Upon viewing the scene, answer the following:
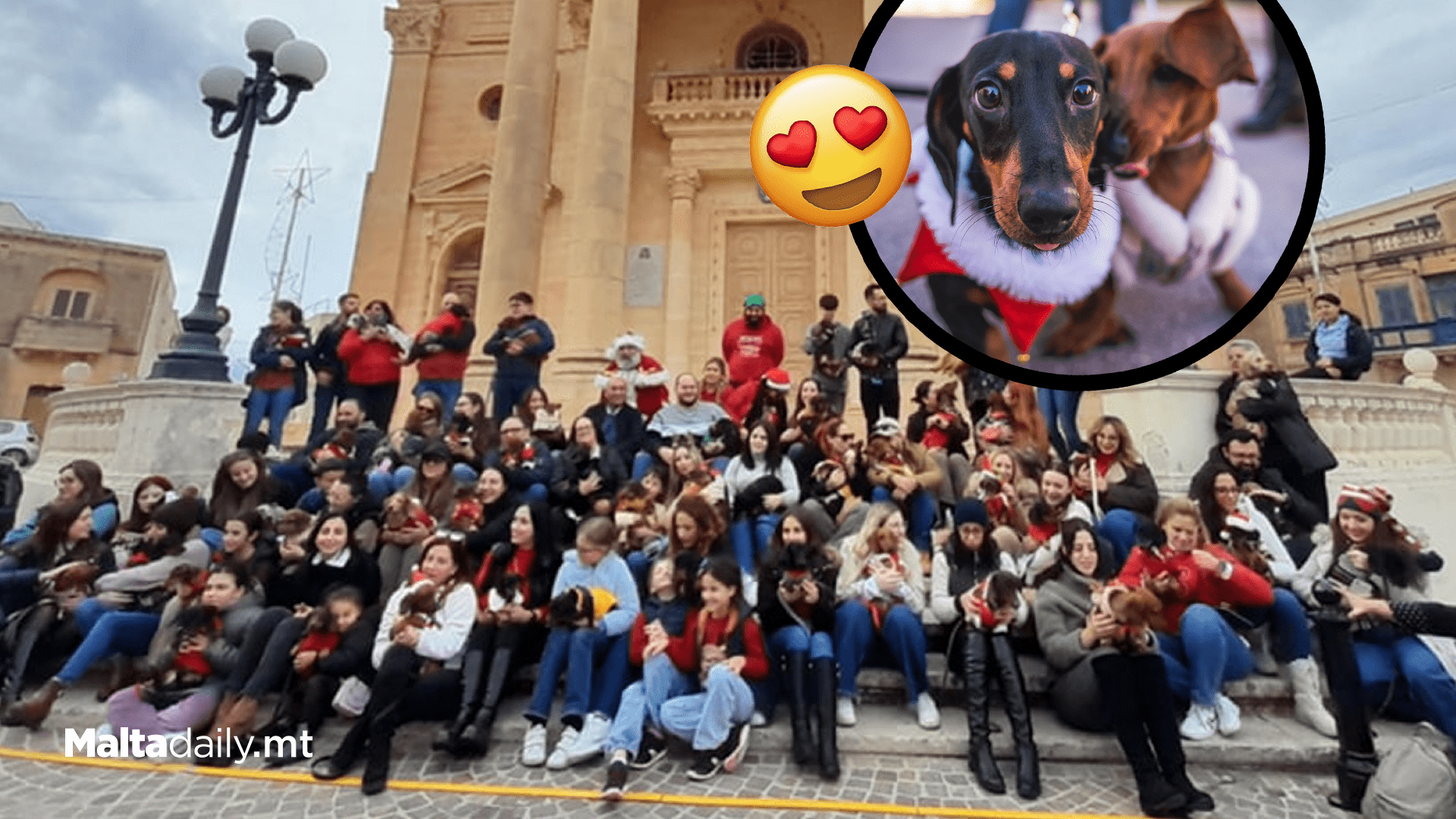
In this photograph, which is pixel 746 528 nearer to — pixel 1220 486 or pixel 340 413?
pixel 1220 486

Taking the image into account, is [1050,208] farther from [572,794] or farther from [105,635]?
[105,635]

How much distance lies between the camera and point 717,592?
138 inches

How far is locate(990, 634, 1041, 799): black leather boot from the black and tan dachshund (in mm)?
2759

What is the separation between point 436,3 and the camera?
1527 cm

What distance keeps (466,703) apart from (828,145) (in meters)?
3.60

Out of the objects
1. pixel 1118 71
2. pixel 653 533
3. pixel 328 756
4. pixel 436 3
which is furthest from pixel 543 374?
pixel 436 3

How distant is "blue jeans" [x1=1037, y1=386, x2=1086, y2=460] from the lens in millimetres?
5805

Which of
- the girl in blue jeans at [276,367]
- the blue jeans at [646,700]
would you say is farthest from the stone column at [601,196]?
the blue jeans at [646,700]

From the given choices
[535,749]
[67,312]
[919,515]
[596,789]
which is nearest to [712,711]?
[596,789]

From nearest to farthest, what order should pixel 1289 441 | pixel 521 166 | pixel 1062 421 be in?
pixel 1289 441 < pixel 1062 421 < pixel 521 166

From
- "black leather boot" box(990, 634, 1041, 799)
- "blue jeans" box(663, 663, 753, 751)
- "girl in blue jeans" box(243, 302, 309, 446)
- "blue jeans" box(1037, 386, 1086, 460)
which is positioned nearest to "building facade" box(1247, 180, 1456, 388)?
"blue jeans" box(1037, 386, 1086, 460)

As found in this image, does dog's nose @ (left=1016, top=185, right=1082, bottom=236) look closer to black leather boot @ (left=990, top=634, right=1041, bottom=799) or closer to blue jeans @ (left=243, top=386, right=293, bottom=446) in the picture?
black leather boot @ (left=990, top=634, right=1041, bottom=799)

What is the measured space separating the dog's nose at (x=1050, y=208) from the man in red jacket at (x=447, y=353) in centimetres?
670

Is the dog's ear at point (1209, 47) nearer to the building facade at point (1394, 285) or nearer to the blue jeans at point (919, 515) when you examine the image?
the blue jeans at point (919, 515)
